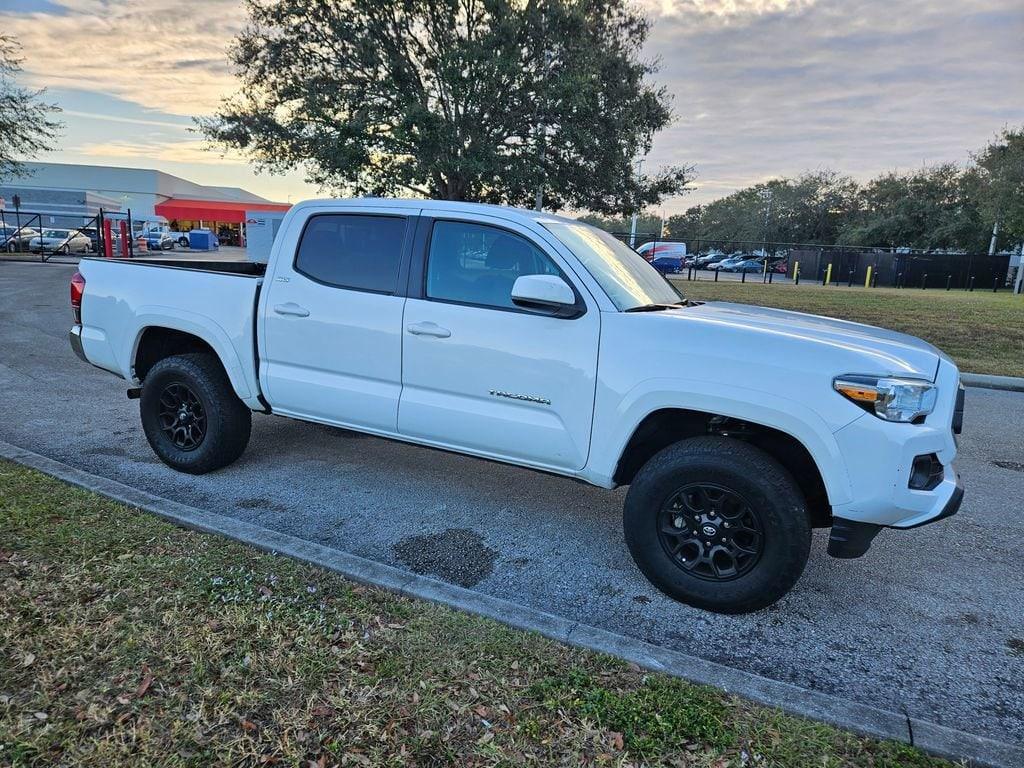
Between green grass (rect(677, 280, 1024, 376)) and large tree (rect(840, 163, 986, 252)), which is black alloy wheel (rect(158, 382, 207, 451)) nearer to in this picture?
green grass (rect(677, 280, 1024, 376))

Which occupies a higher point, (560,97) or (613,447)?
(560,97)

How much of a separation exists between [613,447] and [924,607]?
178 cm

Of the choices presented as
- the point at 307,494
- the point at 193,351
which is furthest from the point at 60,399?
the point at 307,494

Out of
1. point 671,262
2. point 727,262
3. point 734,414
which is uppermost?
point 727,262

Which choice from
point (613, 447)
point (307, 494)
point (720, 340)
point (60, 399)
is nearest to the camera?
point (720, 340)

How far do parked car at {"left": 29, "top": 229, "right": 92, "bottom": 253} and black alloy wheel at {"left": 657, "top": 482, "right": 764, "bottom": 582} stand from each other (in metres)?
35.1

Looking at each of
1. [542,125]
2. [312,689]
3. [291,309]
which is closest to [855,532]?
[312,689]

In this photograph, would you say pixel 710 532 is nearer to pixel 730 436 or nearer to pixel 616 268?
pixel 730 436

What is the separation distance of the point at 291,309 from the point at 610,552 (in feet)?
8.15

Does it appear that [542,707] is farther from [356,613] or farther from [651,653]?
[356,613]

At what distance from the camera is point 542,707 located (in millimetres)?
2420

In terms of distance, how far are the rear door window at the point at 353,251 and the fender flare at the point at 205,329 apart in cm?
74

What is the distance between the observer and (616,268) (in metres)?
3.99

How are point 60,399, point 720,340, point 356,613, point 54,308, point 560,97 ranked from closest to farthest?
1. point 356,613
2. point 720,340
3. point 60,399
4. point 54,308
5. point 560,97
